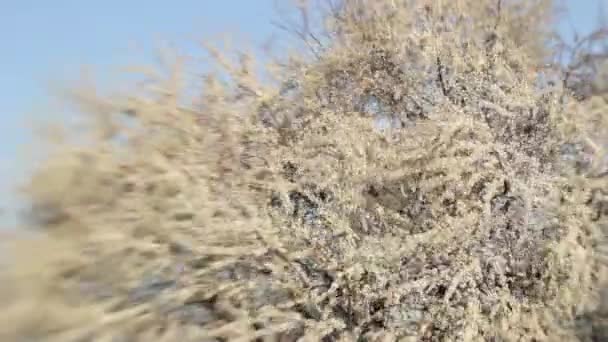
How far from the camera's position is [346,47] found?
36.9 feet

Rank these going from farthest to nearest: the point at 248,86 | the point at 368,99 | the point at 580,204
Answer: the point at 368,99, the point at 248,86, the point at 580,204

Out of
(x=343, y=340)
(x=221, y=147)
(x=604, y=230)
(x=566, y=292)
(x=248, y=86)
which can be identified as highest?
(x=248, y=86)

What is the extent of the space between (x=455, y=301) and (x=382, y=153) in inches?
77.9

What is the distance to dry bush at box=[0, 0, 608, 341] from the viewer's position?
294 inches

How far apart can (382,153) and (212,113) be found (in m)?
2.13

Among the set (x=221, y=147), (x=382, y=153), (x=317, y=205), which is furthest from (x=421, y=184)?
(x=221, y=147)

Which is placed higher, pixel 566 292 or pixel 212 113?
pixel 212 113

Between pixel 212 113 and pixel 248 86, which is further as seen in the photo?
pixel 248 86

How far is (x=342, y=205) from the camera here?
9250 mm

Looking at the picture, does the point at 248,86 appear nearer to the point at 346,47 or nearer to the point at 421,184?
the point at 346,47

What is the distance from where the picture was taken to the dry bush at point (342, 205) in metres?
7.48

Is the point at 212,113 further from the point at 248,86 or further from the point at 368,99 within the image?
the point at 368,99

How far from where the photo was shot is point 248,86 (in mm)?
10156

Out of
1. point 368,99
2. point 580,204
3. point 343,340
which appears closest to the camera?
point 343,340
